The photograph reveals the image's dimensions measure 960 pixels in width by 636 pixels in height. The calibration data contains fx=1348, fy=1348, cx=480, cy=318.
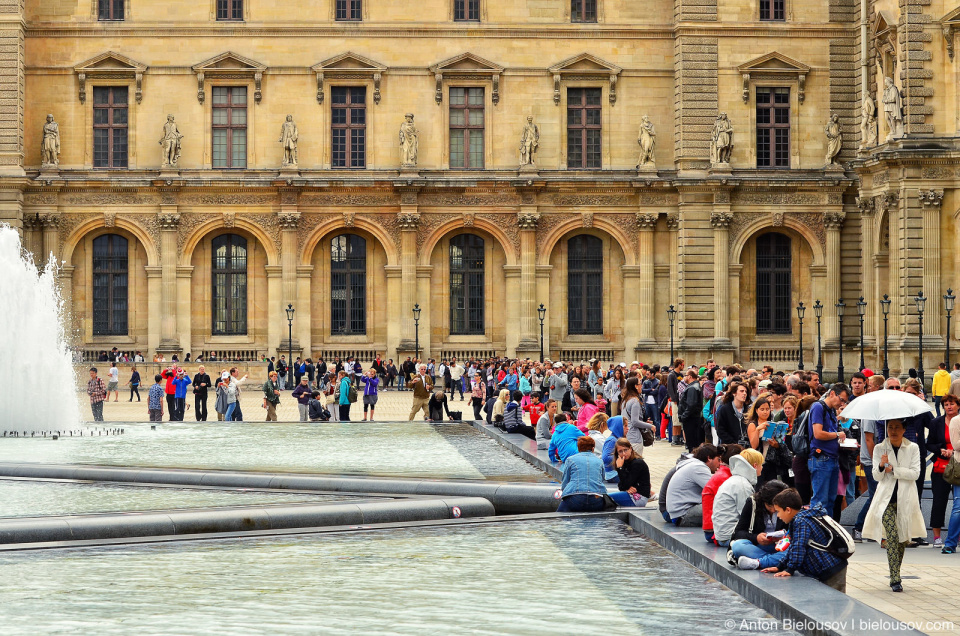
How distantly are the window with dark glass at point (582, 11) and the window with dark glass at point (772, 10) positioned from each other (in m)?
6.56

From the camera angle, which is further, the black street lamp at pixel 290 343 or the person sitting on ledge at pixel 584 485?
the black street lamp at pixel 290 343

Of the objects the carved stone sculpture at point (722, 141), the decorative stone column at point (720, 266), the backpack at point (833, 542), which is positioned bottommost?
the backpack at point (833, 542)

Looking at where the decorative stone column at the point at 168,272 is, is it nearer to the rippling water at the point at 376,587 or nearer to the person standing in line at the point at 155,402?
the person standing in line at the point at 155,402

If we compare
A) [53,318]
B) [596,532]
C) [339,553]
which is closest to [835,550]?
[596,532]

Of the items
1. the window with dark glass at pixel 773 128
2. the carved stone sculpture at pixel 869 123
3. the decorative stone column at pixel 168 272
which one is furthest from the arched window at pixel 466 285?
the carved stone sculpture at pixel 869 123

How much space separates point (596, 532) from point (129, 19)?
4163cm

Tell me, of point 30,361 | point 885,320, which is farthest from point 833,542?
point 885,320

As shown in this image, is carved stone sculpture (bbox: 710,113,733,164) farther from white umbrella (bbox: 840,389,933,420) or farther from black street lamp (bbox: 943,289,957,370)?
white umbrella (bbox: 840,389,933,420)

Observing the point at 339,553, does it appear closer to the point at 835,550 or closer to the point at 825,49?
the point at 835,550

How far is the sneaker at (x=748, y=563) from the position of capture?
12.5 m

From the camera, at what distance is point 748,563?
41.2ft

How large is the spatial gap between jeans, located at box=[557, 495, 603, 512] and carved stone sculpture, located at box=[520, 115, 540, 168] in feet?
118

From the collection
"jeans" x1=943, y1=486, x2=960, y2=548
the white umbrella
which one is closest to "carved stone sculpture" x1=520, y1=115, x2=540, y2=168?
"jeans" x1=943, y1=486, x2=960, y2=548

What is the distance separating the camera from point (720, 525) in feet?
44.9
